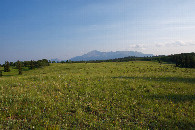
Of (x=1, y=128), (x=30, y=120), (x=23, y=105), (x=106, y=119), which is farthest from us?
(x=23, y=105)

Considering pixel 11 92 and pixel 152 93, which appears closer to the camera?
pixel 11 92

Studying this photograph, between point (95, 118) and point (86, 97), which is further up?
point (86, 97)

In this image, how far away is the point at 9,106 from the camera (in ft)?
20.8

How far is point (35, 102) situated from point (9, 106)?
134 centimetres

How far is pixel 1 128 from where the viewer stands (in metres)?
4.93

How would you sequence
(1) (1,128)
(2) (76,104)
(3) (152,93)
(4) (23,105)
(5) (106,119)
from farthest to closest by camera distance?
1. (3) (152,93)
2. (2) (76,104)
3. (4) (23,105)
4. (5) (106,119)
5. (1) (1,128)

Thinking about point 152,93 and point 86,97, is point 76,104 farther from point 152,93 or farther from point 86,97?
point 152,93

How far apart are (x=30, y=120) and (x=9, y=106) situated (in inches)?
73.7

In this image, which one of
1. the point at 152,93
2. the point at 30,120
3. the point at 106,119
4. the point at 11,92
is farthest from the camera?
the point at 152,93

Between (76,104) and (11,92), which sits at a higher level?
(11,92)

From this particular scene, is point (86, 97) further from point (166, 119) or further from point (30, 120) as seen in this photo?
point (166, 119)

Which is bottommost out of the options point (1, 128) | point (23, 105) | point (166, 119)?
point (166, 119)

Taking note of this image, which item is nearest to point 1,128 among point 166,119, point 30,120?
point 30,120

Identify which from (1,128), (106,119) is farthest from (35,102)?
(106,119)
